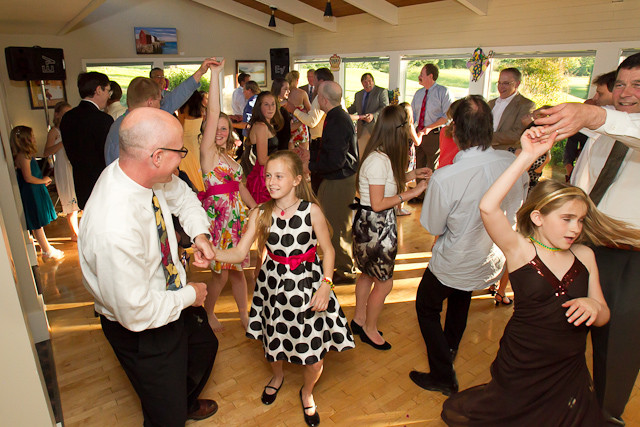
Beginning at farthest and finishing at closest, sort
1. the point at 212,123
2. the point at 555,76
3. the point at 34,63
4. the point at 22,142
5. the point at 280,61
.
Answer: the point at 280,61 < the point at 34,63 < the point at 555,76 < the point at 22,142 < the point at 212,123

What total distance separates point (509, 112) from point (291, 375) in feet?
11.2

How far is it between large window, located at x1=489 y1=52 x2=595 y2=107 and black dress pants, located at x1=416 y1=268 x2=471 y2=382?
15.9ft

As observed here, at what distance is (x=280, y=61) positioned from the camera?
1057cm

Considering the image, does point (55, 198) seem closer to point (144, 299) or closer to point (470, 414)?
point (144, 299)

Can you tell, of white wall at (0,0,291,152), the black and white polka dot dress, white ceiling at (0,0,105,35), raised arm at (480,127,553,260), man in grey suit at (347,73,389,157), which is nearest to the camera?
raised arm at (480,127,553,260)

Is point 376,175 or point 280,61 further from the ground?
point 280,61

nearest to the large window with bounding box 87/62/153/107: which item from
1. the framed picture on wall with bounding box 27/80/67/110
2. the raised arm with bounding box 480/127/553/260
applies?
the framed picture on wall with bounding box 27/80/67/110

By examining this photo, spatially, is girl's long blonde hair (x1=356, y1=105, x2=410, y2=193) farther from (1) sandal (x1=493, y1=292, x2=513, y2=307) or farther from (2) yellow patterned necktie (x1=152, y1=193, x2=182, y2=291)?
(1) sandal (x1=493, y1=292, x2=513, y2=307)

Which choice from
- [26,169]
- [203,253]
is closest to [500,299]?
[203,253]

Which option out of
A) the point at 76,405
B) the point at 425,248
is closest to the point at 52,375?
the point at 76,405

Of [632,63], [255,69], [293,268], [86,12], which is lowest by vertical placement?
[293,268]

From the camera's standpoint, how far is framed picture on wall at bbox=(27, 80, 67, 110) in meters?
8.12

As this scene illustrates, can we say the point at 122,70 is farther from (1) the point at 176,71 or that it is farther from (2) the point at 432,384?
(2) the point at 432,384

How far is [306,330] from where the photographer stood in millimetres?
2283
